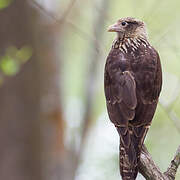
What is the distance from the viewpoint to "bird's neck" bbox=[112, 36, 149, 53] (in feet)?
23.8

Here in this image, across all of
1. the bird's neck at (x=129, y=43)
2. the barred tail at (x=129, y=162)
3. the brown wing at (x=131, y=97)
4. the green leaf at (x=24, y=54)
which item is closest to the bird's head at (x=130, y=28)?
the bird's neck at (x=129, y=43)

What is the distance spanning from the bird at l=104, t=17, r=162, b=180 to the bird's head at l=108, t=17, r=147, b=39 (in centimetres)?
36

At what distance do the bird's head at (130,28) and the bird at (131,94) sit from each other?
14.2 inches

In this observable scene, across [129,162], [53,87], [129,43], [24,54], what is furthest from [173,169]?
[53,87]

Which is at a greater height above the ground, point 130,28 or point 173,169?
point 130,28

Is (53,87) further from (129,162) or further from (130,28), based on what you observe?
(129,162)

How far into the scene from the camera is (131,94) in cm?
652

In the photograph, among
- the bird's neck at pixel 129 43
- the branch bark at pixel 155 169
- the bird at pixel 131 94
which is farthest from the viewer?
the bird's neck at pixel 129 43

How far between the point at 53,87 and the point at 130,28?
233cm

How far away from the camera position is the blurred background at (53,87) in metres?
8.91

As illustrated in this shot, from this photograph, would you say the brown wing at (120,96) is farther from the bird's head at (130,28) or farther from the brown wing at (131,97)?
the bird's head at (130,28)

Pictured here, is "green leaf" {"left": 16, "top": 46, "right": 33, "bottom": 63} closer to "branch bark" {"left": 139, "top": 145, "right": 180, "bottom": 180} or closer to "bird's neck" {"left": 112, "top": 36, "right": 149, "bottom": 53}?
"bird's neck" {"left": 112, "top": 36, "right": 149, "bottom": 53}

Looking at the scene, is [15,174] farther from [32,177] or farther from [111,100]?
[111,100]

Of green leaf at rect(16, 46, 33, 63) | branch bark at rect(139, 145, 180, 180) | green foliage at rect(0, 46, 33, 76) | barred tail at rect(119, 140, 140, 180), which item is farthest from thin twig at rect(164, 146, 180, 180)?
green leaf at rect(16, 46, 33, 63)
